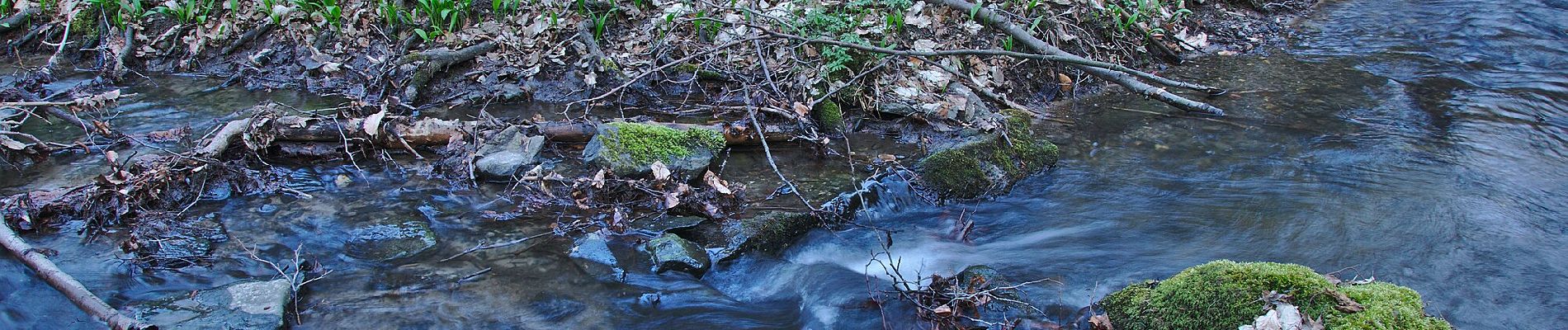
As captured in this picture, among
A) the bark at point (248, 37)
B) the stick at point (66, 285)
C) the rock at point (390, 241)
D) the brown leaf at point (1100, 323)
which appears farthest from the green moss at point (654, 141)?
the bark at point (248, 37)

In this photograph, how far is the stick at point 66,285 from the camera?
3629 mm

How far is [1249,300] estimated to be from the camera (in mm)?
3312

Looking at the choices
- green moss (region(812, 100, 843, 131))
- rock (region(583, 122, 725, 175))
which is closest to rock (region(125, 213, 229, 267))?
rock (region(583, 122, 725, 175))

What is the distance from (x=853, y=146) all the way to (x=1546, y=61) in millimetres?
7236

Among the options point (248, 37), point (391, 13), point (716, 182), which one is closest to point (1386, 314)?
point (716, 182)

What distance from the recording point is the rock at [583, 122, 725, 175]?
5.30 meters

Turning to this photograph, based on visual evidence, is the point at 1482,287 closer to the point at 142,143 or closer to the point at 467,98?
the point at 467,98

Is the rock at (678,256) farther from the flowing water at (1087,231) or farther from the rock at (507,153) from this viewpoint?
the rock at (507,153)

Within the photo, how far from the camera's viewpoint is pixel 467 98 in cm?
739

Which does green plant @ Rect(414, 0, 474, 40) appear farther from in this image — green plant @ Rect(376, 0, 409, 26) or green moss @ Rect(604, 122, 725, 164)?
green moss @ Rect(604, 122, 725, 164)

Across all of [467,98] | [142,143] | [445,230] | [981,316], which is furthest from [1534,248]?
[142,143]

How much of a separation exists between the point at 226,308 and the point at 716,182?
2698 millimetres

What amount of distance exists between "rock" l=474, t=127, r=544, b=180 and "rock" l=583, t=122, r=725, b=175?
1.23ft

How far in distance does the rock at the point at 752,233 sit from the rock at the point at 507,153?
1.38 metres
